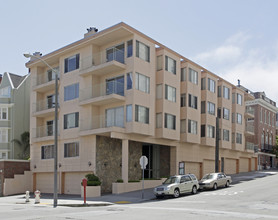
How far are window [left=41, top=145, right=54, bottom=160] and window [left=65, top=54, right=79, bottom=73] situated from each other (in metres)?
7.89

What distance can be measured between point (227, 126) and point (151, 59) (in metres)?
18.0

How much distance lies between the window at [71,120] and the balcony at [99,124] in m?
1.12

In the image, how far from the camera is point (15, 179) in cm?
3869

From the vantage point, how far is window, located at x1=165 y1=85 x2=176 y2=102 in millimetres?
36269

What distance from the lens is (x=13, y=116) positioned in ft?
159

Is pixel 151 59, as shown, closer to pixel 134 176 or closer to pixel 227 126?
pixel 134 176

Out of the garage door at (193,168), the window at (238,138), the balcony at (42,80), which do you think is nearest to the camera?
the balcony at (42,80)

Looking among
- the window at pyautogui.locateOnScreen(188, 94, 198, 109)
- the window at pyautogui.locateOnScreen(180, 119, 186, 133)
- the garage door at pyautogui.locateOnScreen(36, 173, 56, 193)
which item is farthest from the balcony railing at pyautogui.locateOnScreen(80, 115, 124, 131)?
the window at pyautogui.locateOnScreen(188, 94, 198, 109)

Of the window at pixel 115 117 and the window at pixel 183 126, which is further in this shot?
the window at pixel 183 126

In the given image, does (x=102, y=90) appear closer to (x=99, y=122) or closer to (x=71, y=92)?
(x=99, y=122)

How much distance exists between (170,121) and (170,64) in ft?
17.9

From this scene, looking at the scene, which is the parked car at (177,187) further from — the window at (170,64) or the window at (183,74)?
the window at (183,74)

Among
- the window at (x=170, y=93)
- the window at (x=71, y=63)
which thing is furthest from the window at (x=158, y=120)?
the window at (x=71, y=63)

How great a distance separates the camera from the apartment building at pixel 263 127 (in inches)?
2352
